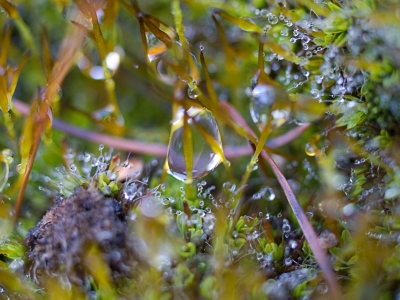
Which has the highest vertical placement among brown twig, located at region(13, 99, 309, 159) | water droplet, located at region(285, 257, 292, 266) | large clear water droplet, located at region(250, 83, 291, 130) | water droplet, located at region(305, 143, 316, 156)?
large clear water droplet, located at region(250, 83, 291, 130)

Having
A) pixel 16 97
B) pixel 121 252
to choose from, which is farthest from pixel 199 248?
pixel 16 97

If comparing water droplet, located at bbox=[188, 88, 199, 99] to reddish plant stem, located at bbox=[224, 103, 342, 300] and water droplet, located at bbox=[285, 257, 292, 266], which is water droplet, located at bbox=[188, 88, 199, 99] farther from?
water droplet, located at bbox=[285, 257, 292, 266]

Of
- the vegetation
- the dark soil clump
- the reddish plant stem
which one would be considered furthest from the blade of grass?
the reddish plant stem

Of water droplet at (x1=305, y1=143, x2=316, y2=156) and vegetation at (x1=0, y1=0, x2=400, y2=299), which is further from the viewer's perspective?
water droplet at (x1=305, y1=143, x2=316, y2=156)

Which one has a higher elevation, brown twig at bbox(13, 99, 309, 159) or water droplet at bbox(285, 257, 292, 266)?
water droplet at bbox(285, 257, 292, 266)

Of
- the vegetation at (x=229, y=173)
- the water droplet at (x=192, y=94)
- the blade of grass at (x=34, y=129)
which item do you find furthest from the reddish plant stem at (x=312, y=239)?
the blade of grass at (x=34, y=129)

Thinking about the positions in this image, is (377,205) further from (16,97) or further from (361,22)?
(16,97)

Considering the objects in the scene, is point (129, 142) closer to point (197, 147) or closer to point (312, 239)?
point (197, 147)

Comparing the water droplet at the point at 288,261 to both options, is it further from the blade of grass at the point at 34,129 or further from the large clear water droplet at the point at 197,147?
the blade of grass at the point at 34,129
